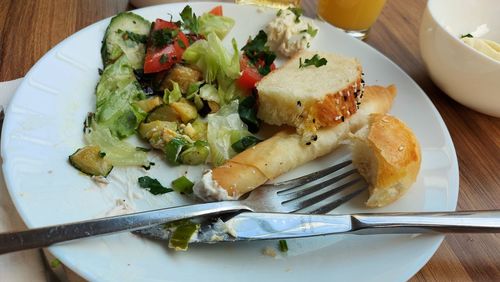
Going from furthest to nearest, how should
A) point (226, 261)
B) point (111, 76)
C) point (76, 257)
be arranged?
1. point (111, 76)
2. point (226, 261)
3. point (76, 257)

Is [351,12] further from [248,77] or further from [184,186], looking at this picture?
[184,186]

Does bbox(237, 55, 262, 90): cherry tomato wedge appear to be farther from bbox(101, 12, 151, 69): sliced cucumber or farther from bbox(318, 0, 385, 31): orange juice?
bbox(318, 0, 385, 31): orange juice

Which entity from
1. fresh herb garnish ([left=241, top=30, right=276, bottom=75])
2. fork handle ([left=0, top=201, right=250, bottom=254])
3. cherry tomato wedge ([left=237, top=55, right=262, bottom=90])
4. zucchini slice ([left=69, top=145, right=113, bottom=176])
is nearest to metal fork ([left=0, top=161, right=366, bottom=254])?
fork handle ([left=0, top=201, right=250, bottom=254])

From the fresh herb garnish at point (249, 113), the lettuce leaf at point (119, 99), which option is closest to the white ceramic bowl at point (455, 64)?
the fresh herb garnish at point (249, 113)

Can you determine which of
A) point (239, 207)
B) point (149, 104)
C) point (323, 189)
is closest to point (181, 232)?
point (239, 207)

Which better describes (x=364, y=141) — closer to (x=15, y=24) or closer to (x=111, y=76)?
(x=111, y=76)

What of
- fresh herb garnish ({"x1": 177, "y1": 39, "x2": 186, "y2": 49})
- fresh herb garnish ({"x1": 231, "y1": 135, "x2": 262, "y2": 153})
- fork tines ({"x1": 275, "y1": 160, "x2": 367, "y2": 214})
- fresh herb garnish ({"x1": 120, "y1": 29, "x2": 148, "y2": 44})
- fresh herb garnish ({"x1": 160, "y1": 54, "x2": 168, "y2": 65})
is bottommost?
fork tines ({"x1": 275, "y1": 160, "x2": 367, "y2": 214})

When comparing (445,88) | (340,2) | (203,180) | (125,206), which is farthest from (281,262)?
(340,2)
